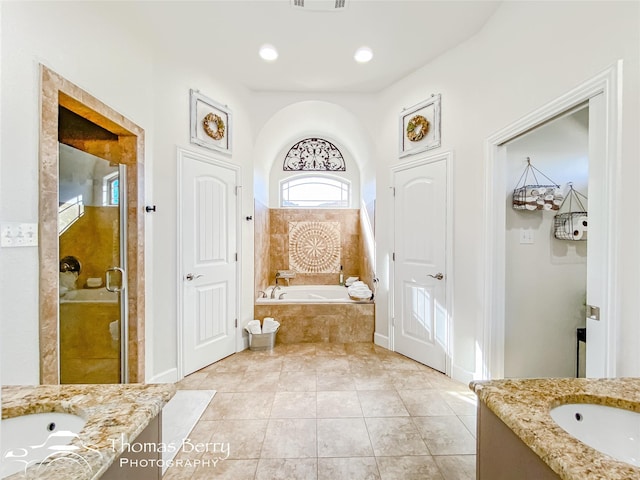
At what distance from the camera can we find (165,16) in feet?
6.79

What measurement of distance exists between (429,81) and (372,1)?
0.97 m

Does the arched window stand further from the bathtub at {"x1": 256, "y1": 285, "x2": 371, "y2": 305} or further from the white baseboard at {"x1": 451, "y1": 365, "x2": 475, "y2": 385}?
the white baseboard at {"x1": 451, "y1": 365, "x2": 475, "y2": 385}

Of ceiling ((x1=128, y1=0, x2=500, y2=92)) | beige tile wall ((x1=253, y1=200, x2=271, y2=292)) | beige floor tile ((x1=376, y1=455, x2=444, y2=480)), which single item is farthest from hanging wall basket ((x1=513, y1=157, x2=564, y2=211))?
beige tile wall ((x1=253, y1=200, x2=271, y2=292))

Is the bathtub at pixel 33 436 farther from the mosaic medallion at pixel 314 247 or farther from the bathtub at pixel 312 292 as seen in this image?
the mosaic medallion at pixel 314 247

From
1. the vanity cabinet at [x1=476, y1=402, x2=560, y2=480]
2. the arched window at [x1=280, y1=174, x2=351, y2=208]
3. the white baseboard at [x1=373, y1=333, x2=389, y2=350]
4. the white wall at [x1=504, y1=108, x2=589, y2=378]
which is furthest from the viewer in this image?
the arched window at [x1=280, y1=174, x2=351, y2=208]

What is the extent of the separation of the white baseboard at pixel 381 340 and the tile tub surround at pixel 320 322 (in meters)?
0.05

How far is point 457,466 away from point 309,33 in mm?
3110

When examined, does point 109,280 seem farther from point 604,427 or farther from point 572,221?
point 572,221

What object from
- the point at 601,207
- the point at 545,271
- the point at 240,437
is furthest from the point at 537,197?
the point at 240,437

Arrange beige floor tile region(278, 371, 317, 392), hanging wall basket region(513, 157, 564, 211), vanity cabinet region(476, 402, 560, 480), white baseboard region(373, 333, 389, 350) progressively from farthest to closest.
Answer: white baseboard region(373, 333, 389, 350) < beige floor tile region(278, 371, 317, 392) < hanging wall basket region(513, 157, 564, 211) < vanity cabinet region(476, 402, 560, 480)

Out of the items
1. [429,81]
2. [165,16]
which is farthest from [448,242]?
[165,16]

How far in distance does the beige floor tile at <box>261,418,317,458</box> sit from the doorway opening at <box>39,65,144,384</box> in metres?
1.13

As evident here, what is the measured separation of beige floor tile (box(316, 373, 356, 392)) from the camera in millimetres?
2303

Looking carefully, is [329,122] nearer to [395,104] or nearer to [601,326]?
[395,104]
